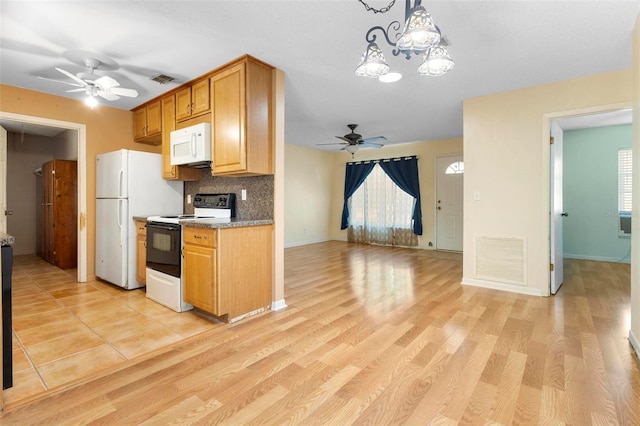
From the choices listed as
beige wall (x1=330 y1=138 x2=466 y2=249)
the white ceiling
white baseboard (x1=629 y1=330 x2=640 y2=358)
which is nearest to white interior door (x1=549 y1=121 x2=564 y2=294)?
the white ceiling

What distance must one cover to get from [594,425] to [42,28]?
430 cm

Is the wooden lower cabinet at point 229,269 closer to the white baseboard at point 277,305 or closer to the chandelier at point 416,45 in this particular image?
the white baseboard at point 277,305

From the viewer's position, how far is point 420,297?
3488mm

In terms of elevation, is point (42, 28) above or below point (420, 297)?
above

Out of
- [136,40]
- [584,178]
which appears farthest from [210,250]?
[584,178]

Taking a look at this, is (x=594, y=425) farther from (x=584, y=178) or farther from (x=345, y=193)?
(x=345, y=193)

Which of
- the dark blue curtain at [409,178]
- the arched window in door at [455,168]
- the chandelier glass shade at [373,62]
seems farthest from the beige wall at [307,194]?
the chandelier glass shade at [373,62]

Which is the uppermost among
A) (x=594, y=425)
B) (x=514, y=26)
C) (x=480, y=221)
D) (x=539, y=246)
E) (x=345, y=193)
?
(x=514, y=26)

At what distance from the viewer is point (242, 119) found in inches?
113

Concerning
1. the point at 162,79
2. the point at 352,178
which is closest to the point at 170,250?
the point at 162,79

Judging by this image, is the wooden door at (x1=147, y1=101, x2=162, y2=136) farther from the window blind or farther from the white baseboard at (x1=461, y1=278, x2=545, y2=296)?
the window blind

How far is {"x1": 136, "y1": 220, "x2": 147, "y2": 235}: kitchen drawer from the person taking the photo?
11.9 feet

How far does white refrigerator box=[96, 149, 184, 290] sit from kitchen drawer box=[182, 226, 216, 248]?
1.32 meters

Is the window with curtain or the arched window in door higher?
the arched window in door
